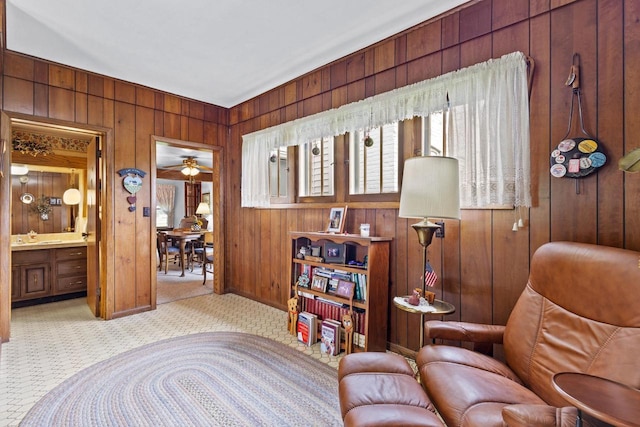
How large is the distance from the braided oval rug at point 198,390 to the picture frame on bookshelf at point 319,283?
566mm

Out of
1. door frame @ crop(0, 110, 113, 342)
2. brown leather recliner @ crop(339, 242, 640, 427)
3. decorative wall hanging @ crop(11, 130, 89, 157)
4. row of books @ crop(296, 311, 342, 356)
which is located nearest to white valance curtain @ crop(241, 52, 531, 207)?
brown leather recliner @ crop(339, 242, 640, 427)

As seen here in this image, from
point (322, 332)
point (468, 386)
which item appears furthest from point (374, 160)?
point (468, 386)

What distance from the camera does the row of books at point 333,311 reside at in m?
Result: 2.56

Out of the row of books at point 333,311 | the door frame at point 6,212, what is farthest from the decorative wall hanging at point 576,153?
the door frame at point 6,212

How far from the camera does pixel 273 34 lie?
2717 millimetres

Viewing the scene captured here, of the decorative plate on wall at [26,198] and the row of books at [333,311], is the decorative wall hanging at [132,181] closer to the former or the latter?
the row of books at [333,311]

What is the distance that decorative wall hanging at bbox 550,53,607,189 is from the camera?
1.72 meters

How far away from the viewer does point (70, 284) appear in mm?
4176

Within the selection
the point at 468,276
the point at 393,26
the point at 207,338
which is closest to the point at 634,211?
the point at 468,276

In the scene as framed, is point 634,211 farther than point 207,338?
No

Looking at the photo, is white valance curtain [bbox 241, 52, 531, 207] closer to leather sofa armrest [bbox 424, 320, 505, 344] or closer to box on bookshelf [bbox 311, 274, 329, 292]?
leather sofa armrest [bbox 424, 320, 505, 344]

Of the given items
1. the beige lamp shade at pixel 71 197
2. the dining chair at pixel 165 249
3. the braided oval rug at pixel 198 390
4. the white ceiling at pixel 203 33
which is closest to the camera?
the braided oval rug at pixel 198 390

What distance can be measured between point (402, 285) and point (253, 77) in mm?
2832

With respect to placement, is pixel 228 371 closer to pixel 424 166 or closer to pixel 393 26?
pixel 424 166
